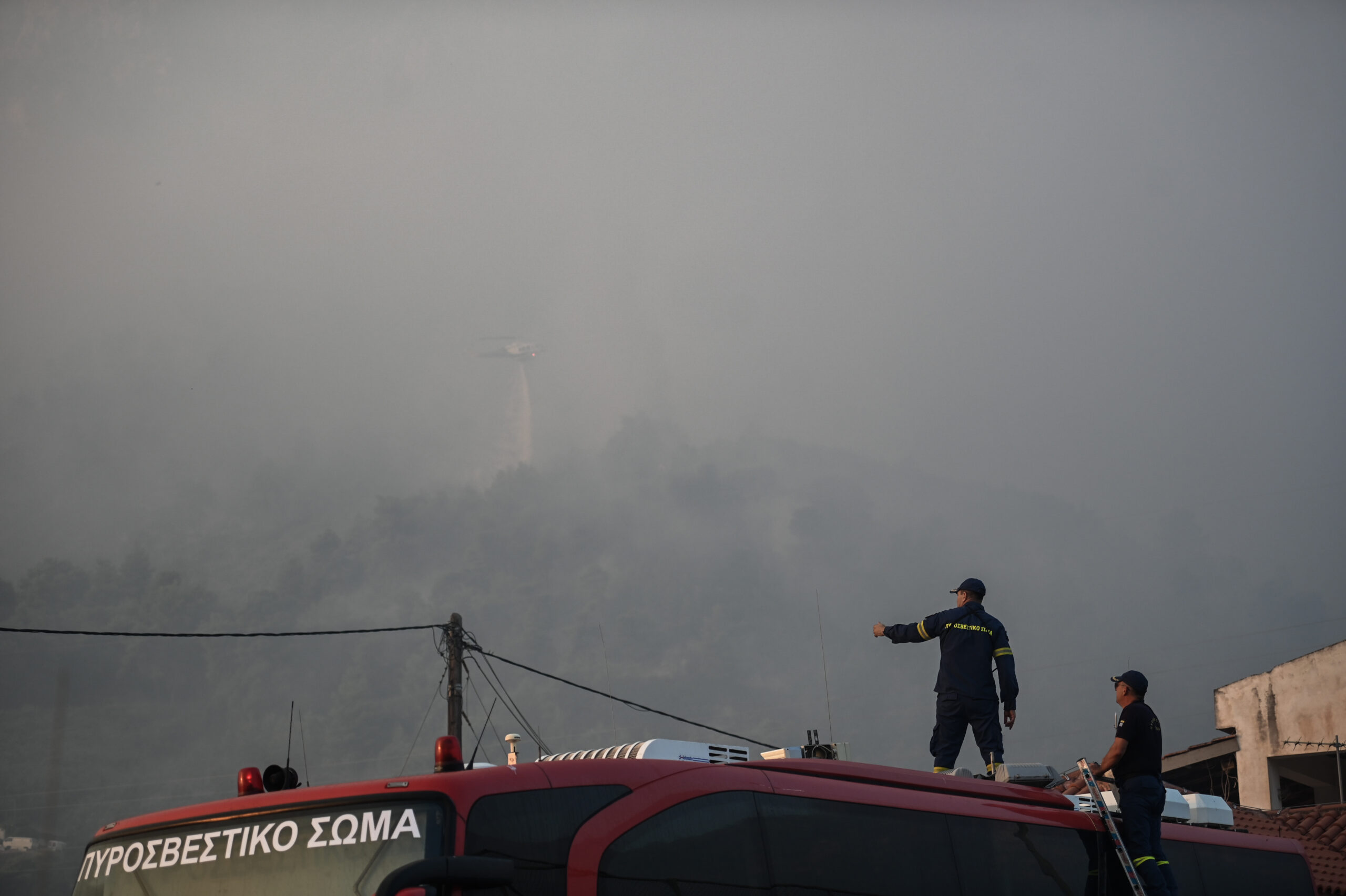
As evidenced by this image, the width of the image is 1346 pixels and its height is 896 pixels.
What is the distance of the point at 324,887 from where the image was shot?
5.13 meters

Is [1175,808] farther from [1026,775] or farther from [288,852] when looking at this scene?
[288,852]

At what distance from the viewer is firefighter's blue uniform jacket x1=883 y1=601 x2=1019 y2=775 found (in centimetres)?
934

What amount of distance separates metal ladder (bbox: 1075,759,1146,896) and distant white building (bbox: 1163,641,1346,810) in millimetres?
17666

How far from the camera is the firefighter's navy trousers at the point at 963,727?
30.4ft

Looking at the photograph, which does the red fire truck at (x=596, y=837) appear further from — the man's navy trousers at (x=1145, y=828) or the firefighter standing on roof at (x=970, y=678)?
the firefighter standing on roof at (x=970, y=678)

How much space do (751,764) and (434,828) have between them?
209 cm

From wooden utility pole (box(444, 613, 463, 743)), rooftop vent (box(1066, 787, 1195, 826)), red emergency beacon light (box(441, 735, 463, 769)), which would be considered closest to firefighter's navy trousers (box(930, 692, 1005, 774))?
rooftop vent (box(1066, 787, 1195, 826))

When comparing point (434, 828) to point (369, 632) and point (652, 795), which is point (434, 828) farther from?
point (369, 632)

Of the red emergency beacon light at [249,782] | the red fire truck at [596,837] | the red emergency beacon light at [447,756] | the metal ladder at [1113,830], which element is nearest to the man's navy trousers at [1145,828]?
the metal ladder at [1113,830]

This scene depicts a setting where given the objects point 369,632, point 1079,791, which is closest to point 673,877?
point 1079,791

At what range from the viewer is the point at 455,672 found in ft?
74.8

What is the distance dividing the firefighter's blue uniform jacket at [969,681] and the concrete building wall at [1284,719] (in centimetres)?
1750

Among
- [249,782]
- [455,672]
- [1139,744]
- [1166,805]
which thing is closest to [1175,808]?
[1166,805]

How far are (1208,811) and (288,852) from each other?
7.41 meters
